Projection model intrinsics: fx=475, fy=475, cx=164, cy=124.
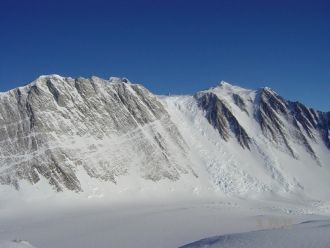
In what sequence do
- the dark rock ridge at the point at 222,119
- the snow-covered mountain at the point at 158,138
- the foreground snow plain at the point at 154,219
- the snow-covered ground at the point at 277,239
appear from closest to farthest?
the snow-covered ground at the point at 277,239 < the foreground snow plain at the point at 154,219 < the snow-covered mountain at the point at 158,138 < the dark rock ridge at the point at 222,119

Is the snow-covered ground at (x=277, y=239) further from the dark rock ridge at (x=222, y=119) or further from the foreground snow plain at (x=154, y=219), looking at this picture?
the dark rock ridge at (x=222, y=119)

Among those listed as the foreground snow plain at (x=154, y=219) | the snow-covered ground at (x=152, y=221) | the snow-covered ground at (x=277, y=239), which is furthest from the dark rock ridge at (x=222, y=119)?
the snow-covered ground at (x=277, y=239)

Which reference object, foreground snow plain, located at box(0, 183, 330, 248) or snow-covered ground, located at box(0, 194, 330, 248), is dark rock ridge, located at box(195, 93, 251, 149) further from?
snow-covered ground, located at box(0, 194, 330, 248)

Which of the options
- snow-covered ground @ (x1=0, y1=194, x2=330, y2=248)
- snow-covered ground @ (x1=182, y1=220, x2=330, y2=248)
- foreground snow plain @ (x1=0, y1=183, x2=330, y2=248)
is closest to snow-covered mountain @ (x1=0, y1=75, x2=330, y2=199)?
foreground snow plain @ (x1=0, y1=183, x2=330, y2=248)

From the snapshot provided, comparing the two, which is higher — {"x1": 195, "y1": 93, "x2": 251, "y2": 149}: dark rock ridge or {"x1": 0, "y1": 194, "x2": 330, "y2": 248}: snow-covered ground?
{"x1": 195, "y1": 93, "x2": 251, "y2": 149}: dark rock ridge

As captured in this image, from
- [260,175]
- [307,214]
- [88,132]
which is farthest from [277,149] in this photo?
[88,132]

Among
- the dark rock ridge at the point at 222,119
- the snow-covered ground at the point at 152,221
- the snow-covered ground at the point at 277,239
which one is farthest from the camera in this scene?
the dark rock ridge at the point at 222,119
